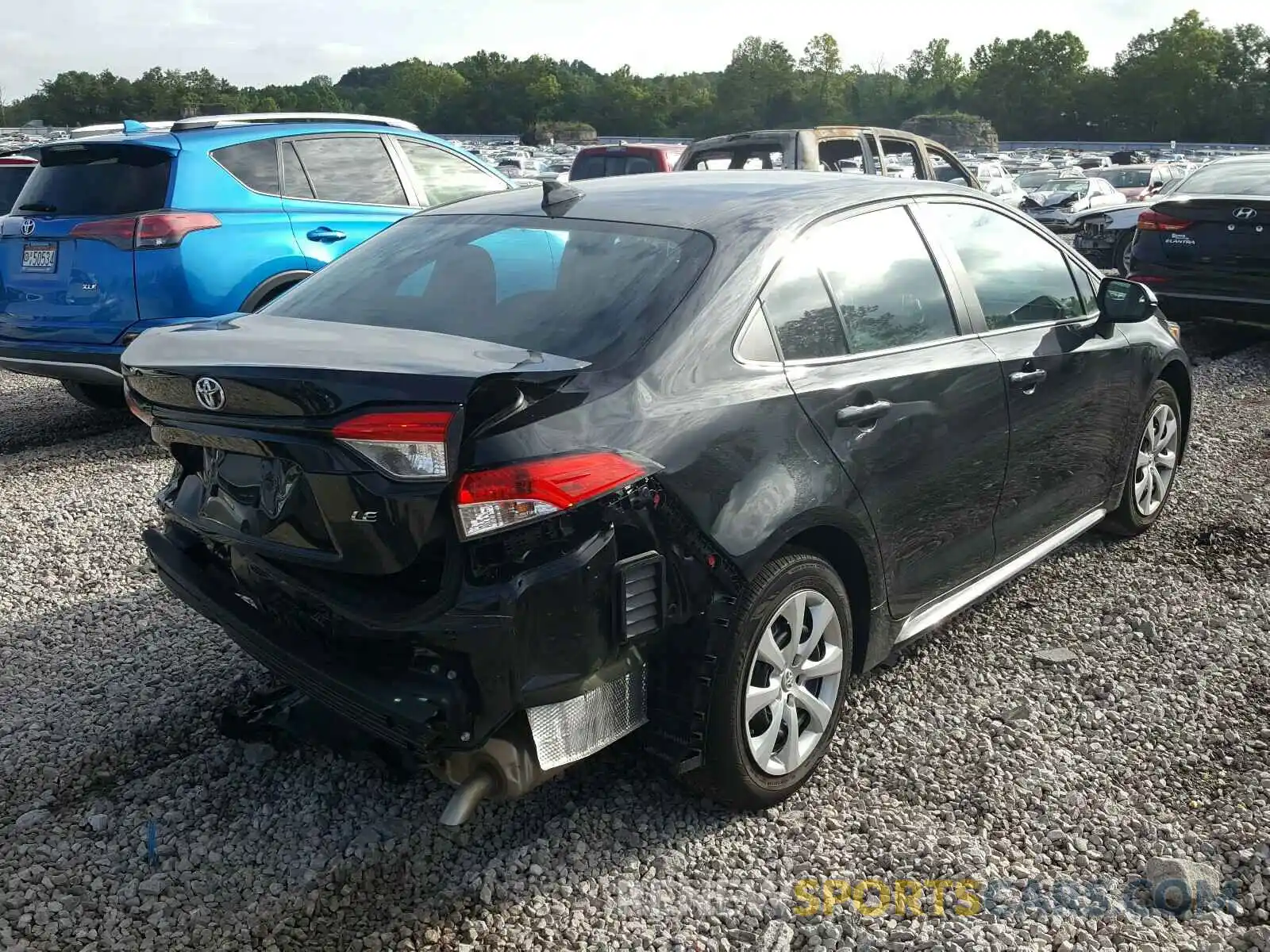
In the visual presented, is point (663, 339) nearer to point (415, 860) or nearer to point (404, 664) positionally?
point (404, 664)

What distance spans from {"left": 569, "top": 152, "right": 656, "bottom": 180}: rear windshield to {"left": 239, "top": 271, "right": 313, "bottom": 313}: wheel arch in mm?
6306

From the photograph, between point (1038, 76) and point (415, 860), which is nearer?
point (415, 860)

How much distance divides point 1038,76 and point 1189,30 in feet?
50.2

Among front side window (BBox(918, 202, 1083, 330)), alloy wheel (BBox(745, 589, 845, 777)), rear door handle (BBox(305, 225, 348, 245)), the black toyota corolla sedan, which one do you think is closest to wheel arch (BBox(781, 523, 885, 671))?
the black toyota corolla sedan

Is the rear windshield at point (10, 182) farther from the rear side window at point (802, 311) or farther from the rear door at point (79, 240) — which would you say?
the rear side window at point (802, 311)

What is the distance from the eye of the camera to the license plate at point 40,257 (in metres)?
6.24

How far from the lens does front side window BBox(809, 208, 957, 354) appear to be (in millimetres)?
3334

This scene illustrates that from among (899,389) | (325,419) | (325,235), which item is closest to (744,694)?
(899,389)

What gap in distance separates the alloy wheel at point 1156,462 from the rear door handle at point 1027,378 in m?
1.23

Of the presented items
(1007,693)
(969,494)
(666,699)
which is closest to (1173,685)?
(1007,693)

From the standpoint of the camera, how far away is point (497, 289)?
3.21 metres

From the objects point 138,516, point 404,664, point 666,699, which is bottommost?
Answer: point 138,516

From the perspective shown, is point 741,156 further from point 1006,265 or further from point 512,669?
point 512,669

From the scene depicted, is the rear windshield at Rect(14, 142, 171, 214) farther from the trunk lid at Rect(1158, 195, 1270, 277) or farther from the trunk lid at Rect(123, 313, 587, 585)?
the trunk lid at Rect(1158, 195, 1270, 277)
